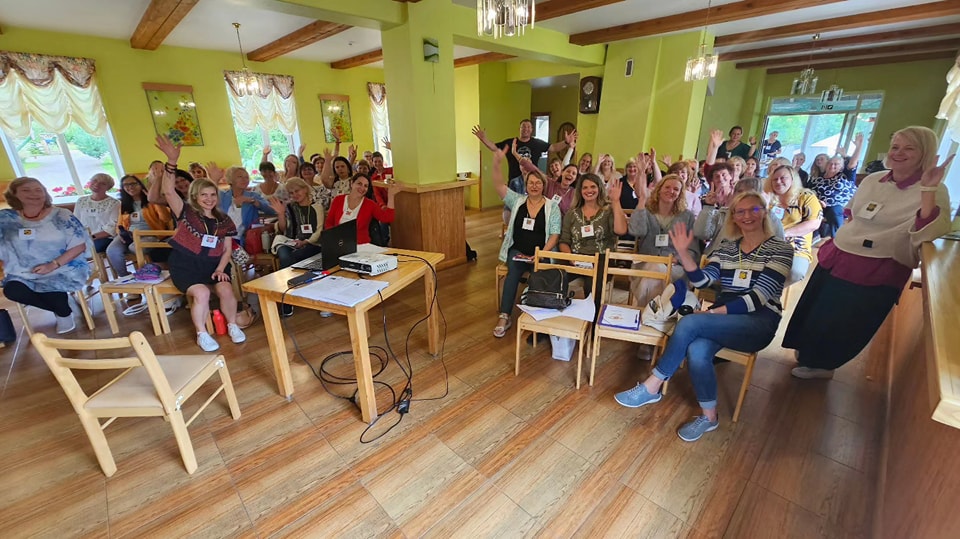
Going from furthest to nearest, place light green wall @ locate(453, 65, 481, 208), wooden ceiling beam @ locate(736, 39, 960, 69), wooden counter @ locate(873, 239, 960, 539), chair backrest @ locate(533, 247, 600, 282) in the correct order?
1. light green wall @ locate(453, 65, 481, 208)
2. wooden ceiling beam @ locate(736, 39, 960, 69)
3. chair backrest @ locate(533, 247, 600, 282)
4. wooden counter @ locate(873, 239, 960, 539)

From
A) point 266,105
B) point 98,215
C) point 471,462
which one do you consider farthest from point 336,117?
point 471,462

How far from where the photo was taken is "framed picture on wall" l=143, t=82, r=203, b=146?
211 inches

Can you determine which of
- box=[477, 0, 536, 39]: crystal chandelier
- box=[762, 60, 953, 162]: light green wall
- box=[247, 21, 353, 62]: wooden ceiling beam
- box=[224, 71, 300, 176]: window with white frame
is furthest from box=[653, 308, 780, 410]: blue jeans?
box=[762, 60, 953, 162]: light green wall

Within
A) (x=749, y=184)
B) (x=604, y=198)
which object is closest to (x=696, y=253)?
(x=749, y=184)

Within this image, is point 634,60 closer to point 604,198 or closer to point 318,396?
point 604,198

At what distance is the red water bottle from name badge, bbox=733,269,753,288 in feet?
11.5

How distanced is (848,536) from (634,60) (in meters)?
5.67

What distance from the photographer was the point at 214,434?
1916 millimetres

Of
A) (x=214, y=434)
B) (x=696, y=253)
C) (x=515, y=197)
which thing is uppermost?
(x=515, y=197)

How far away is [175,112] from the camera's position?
5551mm

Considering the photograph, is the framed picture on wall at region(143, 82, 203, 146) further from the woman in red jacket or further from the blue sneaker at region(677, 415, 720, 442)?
the blue sneaker at region(677, 415, 720, 442)

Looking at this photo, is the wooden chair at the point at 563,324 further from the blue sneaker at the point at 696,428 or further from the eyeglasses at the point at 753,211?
the eyeglasses at the point at 753,211

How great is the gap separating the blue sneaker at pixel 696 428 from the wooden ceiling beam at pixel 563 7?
373 cm

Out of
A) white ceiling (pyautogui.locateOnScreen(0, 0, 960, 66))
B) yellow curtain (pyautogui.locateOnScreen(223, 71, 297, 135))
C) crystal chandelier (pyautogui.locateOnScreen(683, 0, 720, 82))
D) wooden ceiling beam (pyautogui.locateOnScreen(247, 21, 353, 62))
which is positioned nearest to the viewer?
white ceiling (pyautogui.locateOnScreen(0, 0, 960, 66))
